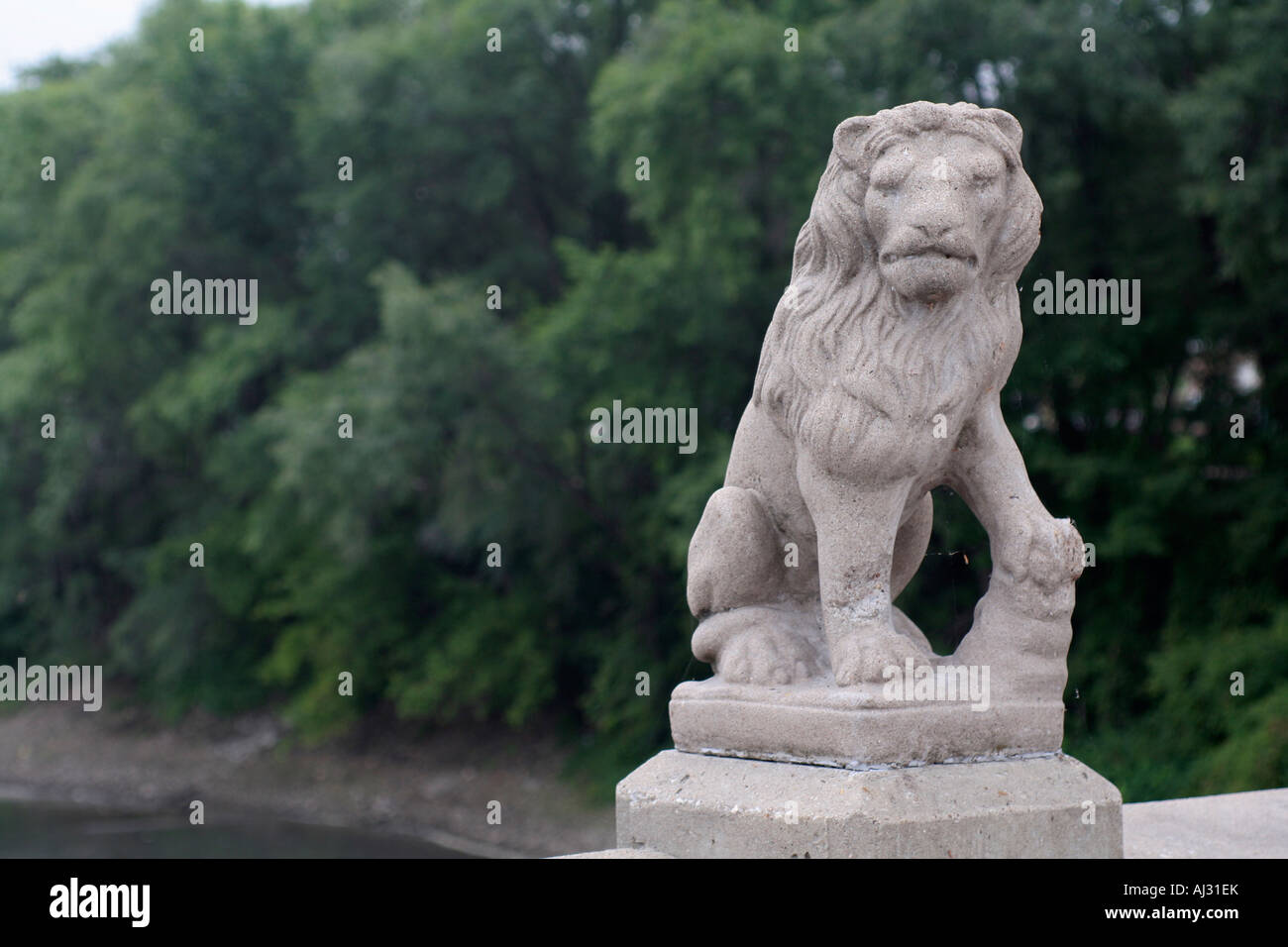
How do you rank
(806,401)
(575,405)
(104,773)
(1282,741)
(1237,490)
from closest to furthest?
(806,401) → (1282,741) → (1237,490) → (575,405) → (104,773)

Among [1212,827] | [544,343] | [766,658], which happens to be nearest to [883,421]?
[766,658]

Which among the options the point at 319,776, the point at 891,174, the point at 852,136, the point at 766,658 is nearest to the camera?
the point at 891,174

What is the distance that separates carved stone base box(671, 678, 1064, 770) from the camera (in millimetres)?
3521

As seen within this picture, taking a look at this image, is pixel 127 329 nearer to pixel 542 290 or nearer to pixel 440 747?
pixel 542 290

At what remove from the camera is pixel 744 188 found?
10820 mm

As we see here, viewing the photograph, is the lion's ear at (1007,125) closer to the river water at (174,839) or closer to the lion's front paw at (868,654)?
the lion's front paw at (868,654)

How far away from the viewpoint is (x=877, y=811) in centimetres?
341

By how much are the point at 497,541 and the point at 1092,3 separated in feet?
21.6

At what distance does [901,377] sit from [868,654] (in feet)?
2.37

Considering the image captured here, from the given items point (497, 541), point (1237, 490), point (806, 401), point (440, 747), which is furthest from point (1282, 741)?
point (440, 747)

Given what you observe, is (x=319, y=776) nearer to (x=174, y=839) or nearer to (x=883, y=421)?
(x=174, y=839)

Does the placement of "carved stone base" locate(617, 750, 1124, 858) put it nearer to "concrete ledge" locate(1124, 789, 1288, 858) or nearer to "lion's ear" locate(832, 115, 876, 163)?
"concrete ledge" locate(1124, 789, 1288, 858)

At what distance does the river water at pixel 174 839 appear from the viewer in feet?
37.3

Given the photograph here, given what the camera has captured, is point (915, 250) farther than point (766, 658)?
No
